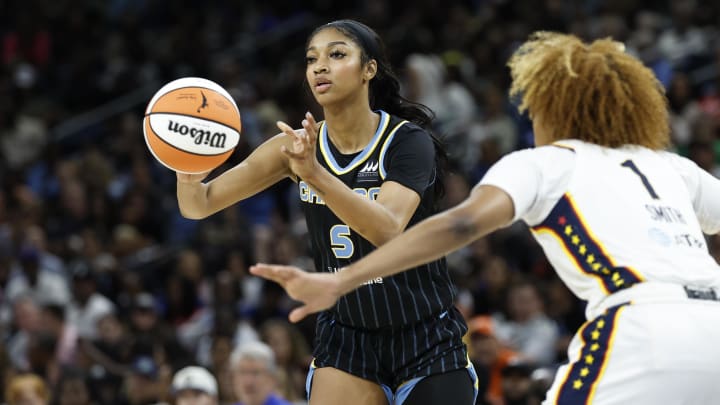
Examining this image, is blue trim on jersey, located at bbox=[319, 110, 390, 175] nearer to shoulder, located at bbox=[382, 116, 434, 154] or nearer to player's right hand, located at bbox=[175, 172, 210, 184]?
shoulder, located at bbox=[382, 116, 434, 154]

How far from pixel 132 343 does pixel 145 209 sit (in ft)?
10.2

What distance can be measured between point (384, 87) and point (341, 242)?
847mm

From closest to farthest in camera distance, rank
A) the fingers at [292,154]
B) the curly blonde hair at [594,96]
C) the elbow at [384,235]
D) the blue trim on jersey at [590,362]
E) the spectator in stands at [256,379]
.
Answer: the blue trim on jersey at [590,362] → the curly blonde hair at [594,96] → the fingers at [292,154] → the elbow at [384,235] → the spectator in stands at [256,379]

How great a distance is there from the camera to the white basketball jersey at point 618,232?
11.9ft

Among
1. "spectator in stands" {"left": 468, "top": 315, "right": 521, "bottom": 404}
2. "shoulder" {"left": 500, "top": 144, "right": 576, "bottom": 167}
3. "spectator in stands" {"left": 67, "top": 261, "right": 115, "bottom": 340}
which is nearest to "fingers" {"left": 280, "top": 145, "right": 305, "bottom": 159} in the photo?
"shoulder" {"left": 500, "top": 144, "right": 576, "bottom": 167}

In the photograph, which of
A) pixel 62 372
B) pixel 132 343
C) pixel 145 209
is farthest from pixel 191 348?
pixel 145 209

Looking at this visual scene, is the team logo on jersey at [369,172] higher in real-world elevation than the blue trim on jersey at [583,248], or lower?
higher

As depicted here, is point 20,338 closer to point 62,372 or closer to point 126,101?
point 62,372

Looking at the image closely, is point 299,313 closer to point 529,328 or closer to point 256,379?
point 256,379

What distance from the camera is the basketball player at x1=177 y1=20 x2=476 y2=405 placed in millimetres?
4758

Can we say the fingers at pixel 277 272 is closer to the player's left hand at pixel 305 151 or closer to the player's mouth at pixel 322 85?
the player's left hand at pixel 305 151

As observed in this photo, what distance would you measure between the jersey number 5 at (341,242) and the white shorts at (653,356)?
4.77 ft

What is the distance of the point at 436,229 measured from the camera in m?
3.54

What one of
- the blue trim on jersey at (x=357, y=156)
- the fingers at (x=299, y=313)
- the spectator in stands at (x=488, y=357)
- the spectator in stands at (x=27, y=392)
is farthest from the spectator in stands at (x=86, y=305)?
the fingers at (x=299, y=313)
